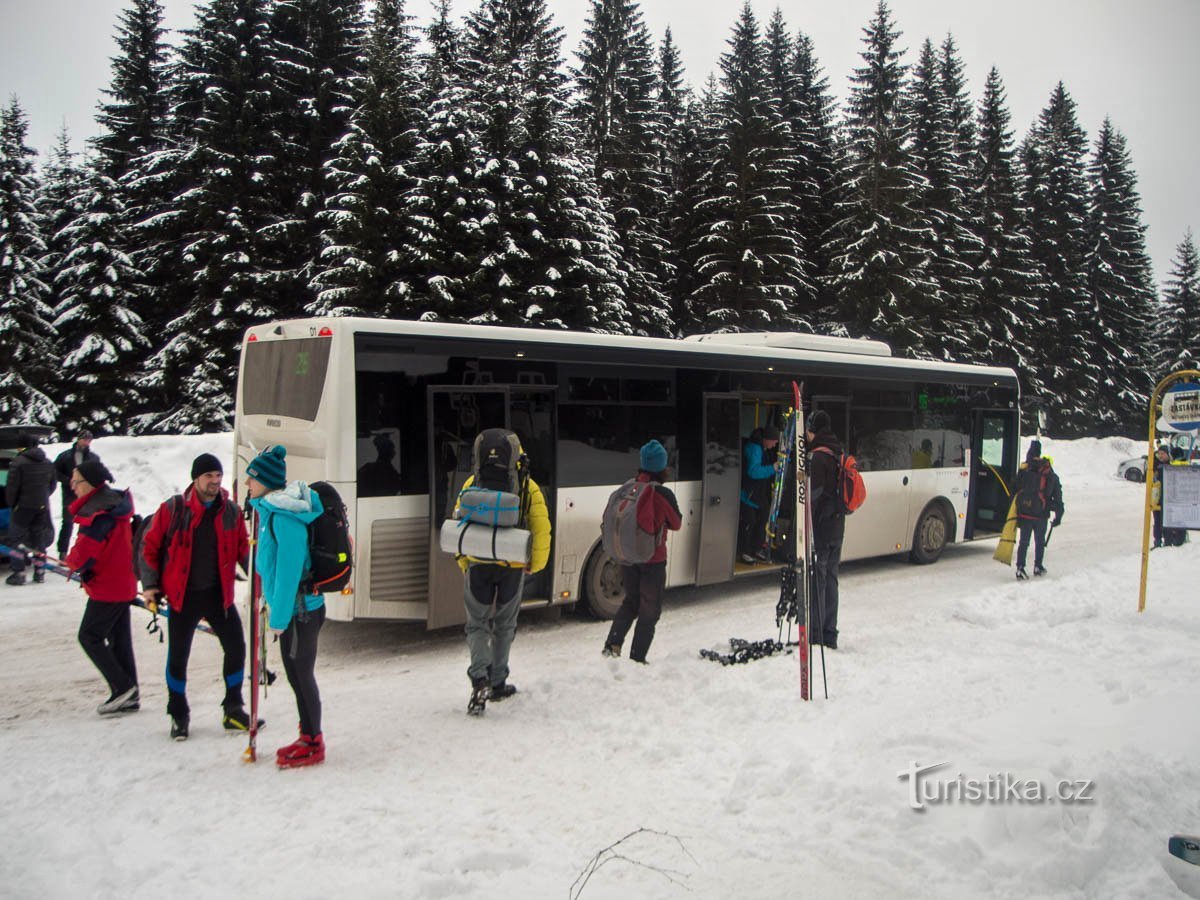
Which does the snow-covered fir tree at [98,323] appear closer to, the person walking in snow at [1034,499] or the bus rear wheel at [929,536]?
the bus rear wheel at [929,536]

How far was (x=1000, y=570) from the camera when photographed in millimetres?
13312

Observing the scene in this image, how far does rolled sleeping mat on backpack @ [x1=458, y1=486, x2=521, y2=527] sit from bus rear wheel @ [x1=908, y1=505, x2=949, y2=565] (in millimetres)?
9096

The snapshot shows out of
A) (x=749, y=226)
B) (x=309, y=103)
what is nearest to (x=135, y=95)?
(x=309, y=103)

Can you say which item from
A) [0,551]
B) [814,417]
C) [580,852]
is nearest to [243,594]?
[0,551]

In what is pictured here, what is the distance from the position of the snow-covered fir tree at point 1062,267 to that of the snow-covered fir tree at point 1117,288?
0.81 m

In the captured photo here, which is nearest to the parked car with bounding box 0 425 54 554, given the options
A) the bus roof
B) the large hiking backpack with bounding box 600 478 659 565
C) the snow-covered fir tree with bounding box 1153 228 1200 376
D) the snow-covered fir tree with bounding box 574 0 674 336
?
Result: the bus roof

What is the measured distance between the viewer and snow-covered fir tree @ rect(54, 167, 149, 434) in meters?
28.5

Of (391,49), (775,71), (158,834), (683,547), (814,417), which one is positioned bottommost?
(158,834)

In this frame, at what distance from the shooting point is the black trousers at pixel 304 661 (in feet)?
16.6

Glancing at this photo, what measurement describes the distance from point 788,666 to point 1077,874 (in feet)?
11.2

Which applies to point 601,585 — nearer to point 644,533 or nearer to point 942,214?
point 644,533

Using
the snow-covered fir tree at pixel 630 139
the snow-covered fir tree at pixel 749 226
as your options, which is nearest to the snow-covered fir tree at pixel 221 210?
the snow-covered fir tree at pixel 630 139

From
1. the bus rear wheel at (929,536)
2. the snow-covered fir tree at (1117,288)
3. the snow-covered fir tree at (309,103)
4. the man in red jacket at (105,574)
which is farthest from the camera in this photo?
the snow-covered fir tree at (1117,288)

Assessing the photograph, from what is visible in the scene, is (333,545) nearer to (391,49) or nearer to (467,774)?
(467,774)
